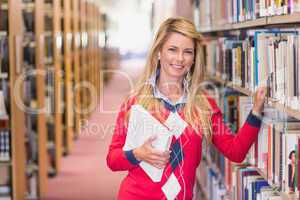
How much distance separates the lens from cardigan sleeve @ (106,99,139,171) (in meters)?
2.23

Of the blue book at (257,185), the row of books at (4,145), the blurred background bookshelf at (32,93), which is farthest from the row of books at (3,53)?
the blue book at (257,185)

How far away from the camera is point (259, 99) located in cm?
228

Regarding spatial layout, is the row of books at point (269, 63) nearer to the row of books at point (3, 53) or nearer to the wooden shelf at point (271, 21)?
the wooden shelf at point (271, 21)

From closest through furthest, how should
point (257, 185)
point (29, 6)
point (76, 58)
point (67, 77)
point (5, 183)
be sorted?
point (257, 185) < point (5, 183) < point (29, 6) < point (67, 77) < point (76, 58)

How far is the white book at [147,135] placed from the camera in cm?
226

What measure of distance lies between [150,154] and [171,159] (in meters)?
0.15

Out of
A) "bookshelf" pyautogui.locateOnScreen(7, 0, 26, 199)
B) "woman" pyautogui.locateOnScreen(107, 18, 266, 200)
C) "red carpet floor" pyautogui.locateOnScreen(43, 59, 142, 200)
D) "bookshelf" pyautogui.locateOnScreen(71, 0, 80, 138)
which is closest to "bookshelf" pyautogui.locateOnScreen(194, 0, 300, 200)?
"woman" pyautogui.locateOnScreen(107, 18, 266, 200)

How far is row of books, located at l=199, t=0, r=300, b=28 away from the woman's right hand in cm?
71

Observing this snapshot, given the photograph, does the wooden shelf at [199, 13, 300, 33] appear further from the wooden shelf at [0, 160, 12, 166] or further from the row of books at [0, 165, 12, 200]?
the row of books at [0, 165, 12, 200]

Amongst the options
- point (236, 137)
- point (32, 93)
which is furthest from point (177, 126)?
point (32, 93)

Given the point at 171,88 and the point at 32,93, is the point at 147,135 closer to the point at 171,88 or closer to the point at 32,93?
the point at 171,88

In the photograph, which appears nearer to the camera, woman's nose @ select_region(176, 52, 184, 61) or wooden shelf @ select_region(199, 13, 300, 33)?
wooden shelf @ select_region(199, 13, 300, 33)

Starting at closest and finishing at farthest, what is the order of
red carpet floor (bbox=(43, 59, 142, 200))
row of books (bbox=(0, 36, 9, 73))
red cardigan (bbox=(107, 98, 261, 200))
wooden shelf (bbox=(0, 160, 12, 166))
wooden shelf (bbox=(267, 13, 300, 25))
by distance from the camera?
1. wooden shelf (bbox=(267, 13, 300, 25))
2. red cardigan (bbox=(107, 98, 261, 200))
3. row of books (bbox=(0, 36, 9, 73))
4. wooden shelf (bbox=(0, 160, 12, 166))
5. red carpet floor (bbox=(43, 59, 142, 200))

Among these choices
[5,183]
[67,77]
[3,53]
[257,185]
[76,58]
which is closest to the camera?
[257,185]
